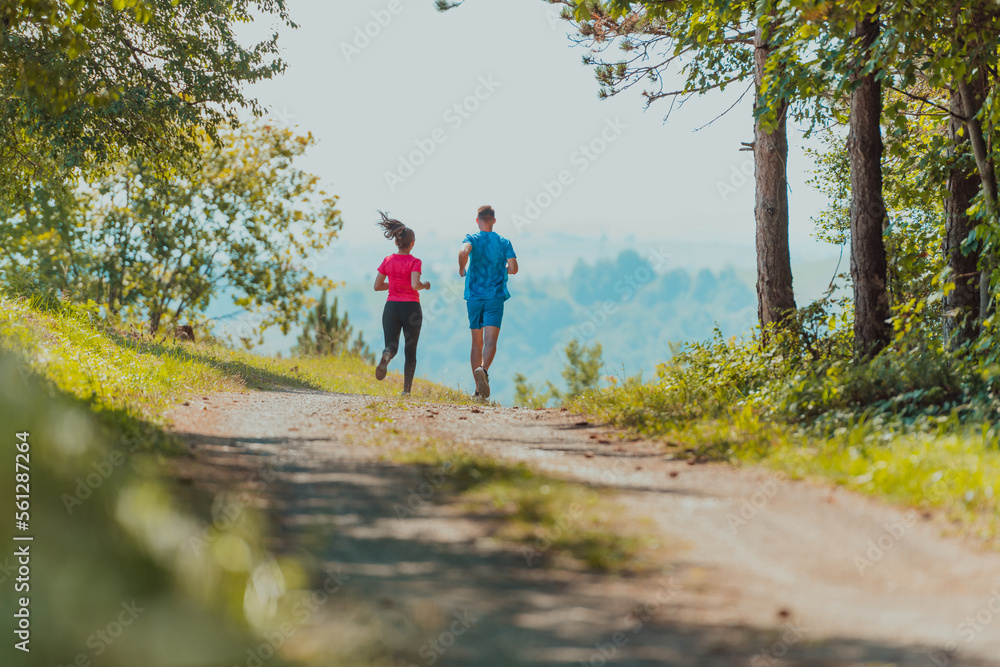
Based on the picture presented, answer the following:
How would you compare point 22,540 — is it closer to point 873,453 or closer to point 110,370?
point 873,453

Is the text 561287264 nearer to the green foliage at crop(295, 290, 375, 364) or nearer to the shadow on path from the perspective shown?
the shadow on path

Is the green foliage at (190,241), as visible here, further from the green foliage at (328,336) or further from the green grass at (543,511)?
the green grass at (543,511)

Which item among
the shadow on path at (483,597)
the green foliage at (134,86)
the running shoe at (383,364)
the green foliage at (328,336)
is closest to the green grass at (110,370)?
the running shoe at (383,364)

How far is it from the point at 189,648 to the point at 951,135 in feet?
28.7

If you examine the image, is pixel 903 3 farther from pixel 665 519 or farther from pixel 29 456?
pixel 29 456

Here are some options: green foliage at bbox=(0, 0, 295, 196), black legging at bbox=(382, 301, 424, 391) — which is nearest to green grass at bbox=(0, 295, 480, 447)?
black legging at bbox=(382, 301, 424, 391)

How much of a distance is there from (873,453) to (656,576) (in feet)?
7.78

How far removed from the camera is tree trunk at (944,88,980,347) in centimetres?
774

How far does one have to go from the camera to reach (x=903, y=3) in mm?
6855

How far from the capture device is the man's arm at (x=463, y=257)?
10.9 metres

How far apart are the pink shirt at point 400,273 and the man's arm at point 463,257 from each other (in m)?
0.69

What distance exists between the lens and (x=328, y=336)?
22.1 m

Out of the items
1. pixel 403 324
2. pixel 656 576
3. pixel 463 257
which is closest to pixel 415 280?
pixel 403 324

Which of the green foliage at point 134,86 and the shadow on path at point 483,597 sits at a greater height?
the green foliage at point 134,86
